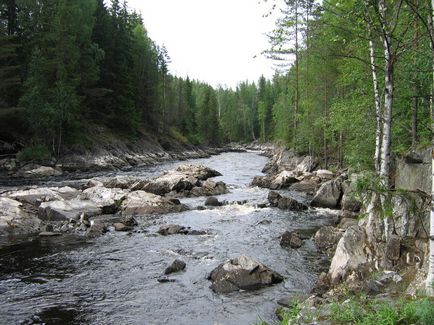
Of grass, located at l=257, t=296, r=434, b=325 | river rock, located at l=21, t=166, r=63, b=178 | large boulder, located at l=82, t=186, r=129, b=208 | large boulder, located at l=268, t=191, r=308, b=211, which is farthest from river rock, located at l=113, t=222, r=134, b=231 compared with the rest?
river rock, located at l=21, t=166, r=63, b=178

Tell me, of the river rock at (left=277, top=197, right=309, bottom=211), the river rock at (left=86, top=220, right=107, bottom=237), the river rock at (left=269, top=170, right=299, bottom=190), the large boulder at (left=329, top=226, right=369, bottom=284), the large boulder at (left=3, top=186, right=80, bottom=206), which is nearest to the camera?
the large boulder at (left=329, top=226, right=369, bottom=284)

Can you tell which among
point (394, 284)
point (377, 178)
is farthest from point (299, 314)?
point (377, 178)

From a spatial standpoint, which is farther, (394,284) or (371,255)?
(371,255)

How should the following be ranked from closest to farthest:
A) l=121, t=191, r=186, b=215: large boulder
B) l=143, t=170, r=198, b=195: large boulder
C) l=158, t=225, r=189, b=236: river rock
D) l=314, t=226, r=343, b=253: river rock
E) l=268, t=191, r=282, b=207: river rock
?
l=314, t=226, r=343, b=253: river rock
l=158, t=225, r=189, b=236: river rock
l=121, t=191, r=186, b=215: large boulder
l=268, t=191, r=282, b=207: river rock
l=143, t=170, r=198, b=195: large boulder

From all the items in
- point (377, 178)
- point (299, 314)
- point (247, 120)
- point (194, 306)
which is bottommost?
point (194, 306)

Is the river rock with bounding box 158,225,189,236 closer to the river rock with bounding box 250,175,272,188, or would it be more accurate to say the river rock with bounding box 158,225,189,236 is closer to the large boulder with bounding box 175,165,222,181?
the river rock with bounding box 250,175,272,188

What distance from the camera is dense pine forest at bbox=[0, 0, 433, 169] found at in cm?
1447

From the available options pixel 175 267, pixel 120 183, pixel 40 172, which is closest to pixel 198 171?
pixel 120 183

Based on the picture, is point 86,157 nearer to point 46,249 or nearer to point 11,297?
point 46,249

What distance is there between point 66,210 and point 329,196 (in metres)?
15.4

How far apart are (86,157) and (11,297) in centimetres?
3502

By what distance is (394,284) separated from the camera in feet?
27.5

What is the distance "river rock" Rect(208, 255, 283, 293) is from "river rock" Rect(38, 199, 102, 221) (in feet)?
37.4

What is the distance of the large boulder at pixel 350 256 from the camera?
10.4 m
